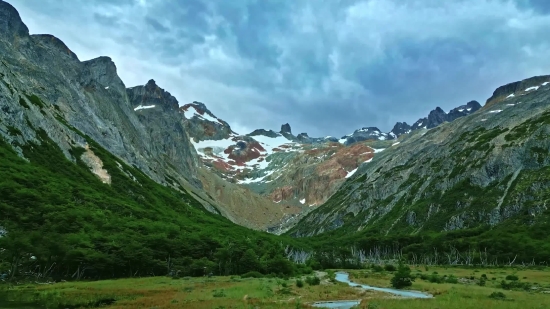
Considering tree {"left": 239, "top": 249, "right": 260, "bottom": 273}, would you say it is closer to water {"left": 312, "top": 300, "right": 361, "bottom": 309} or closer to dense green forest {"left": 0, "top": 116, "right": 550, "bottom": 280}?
dense green forest {"left": 0, "top": 116, "right": 550, "bottom": 280}

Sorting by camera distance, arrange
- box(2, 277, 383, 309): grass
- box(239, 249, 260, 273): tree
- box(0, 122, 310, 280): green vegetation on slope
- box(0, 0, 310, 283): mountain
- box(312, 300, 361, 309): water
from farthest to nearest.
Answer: box(239, 249, 260, 273): tree
box(0, 0, 310, 283): mountain
box(0, 122, 310, 280): green vegetation on slope
box(312, 300, 361, 309): water
box(2, 277, 383, 309): grass

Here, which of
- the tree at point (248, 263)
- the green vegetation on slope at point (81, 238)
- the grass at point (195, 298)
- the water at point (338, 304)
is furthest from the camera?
the tree at point (248, 263)

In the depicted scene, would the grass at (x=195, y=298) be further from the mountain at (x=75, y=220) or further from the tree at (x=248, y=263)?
the tree at (x=248, y=263)

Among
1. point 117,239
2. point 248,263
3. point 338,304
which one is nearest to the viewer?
point 338,304

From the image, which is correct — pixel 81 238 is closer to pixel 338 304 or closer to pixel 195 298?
pixel 195 298

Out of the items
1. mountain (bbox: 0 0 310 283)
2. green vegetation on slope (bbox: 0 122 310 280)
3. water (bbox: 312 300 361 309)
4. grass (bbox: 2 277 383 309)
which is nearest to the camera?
grass (bbox: 2 277 383 309)

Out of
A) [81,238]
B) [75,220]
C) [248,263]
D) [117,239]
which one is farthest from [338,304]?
[75,220]

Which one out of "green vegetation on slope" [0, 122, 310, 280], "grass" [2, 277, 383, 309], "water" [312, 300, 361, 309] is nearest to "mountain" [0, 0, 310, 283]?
"green vegetation on slope" [0, 122, 310, 280]

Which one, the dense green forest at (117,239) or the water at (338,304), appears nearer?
the water at (338,304)

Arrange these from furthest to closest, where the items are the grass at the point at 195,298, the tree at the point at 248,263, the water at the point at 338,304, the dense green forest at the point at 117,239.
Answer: the tree at the point at 248,263 → the dense green forest at the point at 117,239 → the water at the point at 338,304 → the grass at the point at 195,298

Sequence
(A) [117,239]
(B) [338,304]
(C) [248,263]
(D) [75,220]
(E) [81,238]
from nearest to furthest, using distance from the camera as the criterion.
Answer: (B) [338,304] < (E) [81,238] < (A) [117,239] < (C) [248,263] < (D) [75,220]

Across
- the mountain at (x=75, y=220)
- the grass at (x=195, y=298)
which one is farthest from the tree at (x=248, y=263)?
the grass at (x=195, y=298)

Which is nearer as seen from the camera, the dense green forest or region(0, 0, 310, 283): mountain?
region(0, 0, 310, 283): mountain

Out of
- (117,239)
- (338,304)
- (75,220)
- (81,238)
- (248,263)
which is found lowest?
(338,304)
